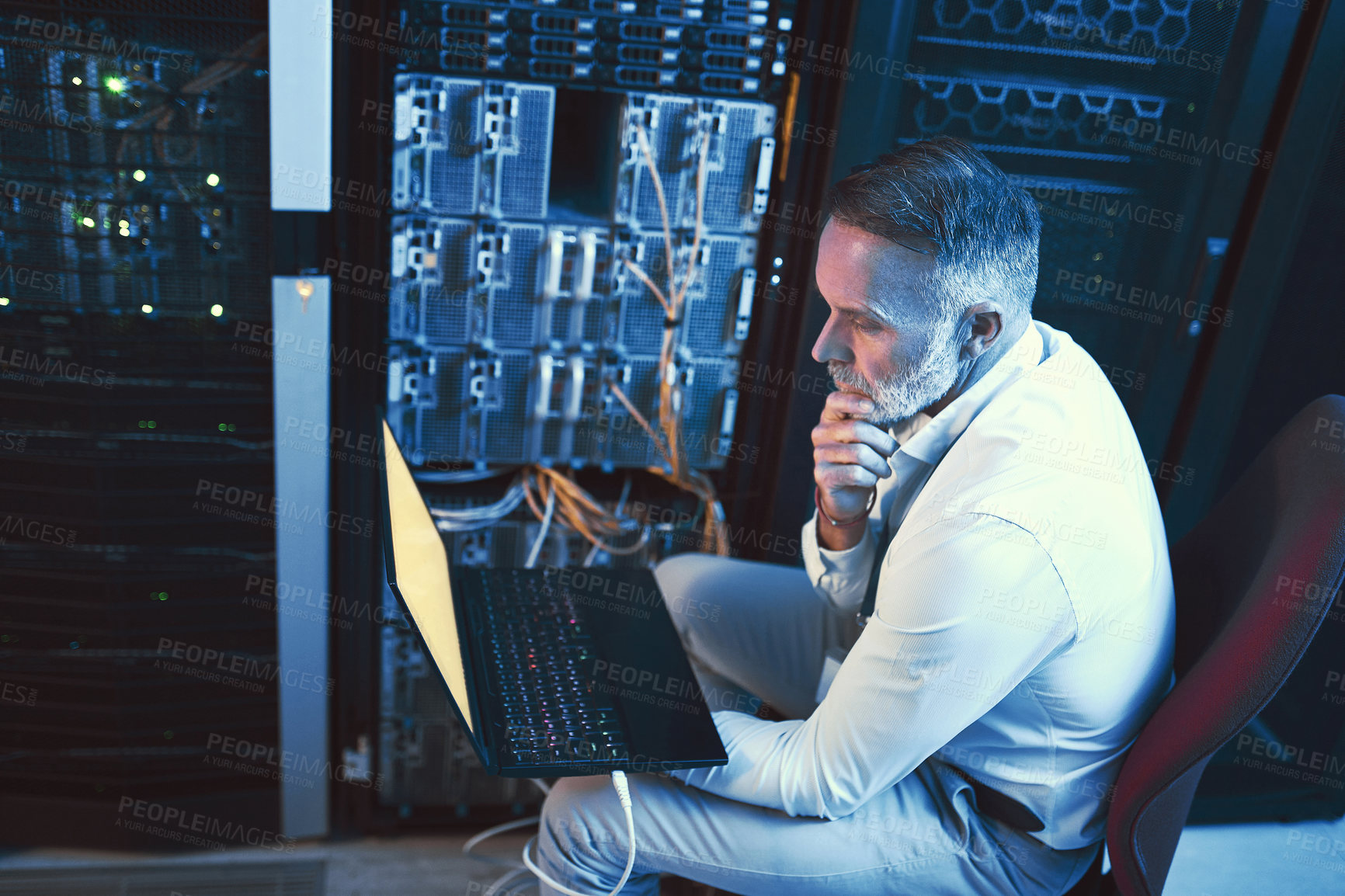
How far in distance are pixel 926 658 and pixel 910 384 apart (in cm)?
32

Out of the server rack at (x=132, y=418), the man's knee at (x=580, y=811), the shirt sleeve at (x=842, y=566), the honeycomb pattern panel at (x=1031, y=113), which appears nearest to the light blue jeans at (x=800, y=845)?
the man's knee at (x=580, y=811)

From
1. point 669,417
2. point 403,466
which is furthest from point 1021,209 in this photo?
point 403,466

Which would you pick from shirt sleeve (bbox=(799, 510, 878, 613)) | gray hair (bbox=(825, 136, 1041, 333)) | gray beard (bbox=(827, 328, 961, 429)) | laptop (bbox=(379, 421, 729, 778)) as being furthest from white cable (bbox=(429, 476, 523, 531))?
gray hair (bbox=(825, 136, 1041, 333))

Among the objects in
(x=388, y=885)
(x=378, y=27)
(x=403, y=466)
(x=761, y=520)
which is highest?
(x=378, y=27)

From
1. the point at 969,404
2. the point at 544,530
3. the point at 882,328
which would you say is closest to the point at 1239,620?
the point at 969,404

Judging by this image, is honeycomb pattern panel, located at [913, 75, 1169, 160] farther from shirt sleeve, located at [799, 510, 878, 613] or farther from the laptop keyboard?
the laptop keyboard

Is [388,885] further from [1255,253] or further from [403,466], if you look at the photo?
[1255,253]

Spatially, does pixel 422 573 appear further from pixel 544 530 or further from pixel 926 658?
pixel 926 658

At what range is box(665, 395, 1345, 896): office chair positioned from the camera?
0.93 m

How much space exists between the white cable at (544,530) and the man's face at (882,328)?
0.55 metres

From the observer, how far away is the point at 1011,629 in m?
0.97

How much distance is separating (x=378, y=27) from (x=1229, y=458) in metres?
1.46

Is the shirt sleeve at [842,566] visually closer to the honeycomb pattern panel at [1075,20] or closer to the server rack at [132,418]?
the honeycomb pattern panel at [1075,20]

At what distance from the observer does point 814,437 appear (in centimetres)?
126
